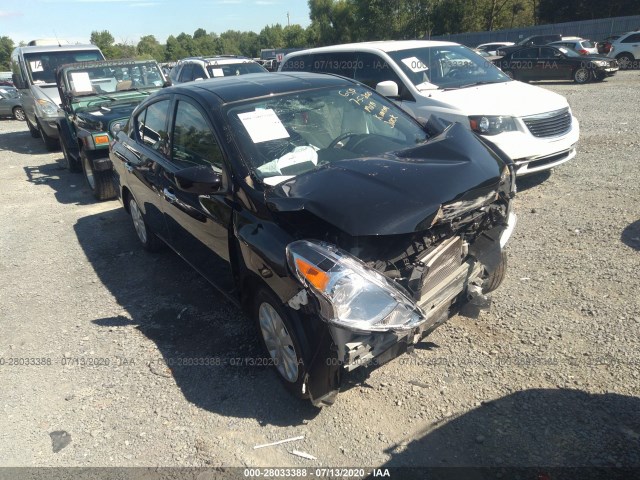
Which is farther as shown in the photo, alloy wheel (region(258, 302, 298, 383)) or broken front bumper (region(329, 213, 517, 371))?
alloy wheel (region(258, 302, 298, 383))

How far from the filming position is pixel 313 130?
3627mm

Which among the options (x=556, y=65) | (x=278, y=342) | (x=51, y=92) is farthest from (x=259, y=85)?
(x=556, y=65)

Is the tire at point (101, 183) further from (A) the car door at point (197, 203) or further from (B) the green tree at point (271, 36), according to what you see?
(B) the green tree at point (271, 36)

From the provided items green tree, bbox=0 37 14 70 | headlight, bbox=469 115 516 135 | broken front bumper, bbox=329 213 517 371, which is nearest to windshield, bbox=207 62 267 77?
headlight, bbox=469 115 516 135

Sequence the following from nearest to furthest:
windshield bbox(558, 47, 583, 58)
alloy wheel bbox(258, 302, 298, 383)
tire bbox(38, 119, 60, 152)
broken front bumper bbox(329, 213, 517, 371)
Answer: broken front bumper bbox(329, 213, 517, 371)
alloy wheel bbox(258, 302, 298, 383)
tire bbox(38, 119, 60, 152)
windshield bbox(558, 47, 583, 58)

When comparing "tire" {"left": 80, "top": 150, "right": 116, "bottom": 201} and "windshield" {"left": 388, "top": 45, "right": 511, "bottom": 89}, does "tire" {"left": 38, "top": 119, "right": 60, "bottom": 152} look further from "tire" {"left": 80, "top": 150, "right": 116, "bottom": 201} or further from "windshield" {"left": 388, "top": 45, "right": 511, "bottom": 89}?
"windshield" {"left": 388, "top": 45, "right": 511, "bottom": 89}

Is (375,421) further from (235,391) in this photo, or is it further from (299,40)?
(299,40)

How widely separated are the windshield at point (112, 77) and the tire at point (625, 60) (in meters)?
21.2

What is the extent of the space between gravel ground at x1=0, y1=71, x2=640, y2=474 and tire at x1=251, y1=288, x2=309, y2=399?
0.20m

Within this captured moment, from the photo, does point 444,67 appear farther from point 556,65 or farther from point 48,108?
point 556,65

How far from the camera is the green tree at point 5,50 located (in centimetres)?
7050

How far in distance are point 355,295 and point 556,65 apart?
19399 mm

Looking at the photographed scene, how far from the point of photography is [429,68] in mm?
7148

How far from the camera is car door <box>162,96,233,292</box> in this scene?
135 inches
